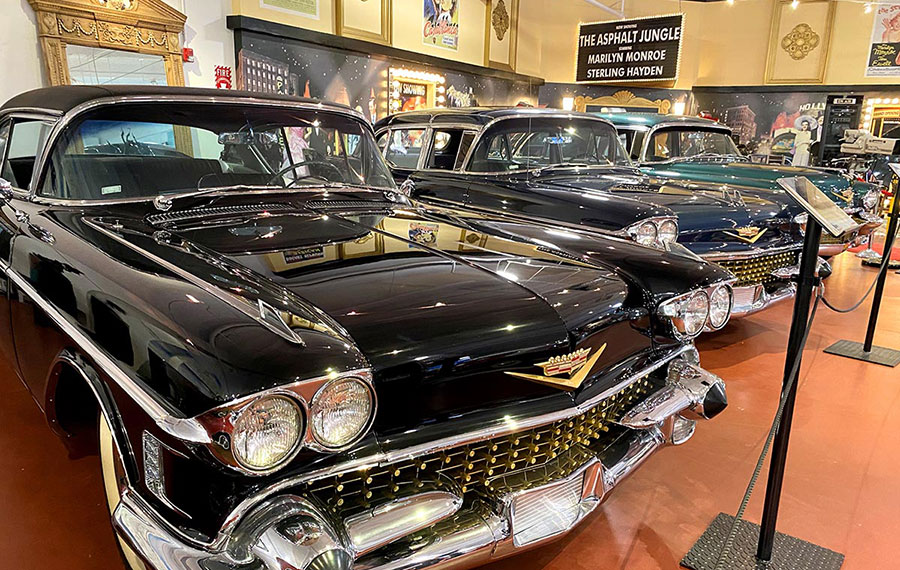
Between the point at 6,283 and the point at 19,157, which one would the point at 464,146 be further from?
the point at 6,283

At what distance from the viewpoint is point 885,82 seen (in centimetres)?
1398

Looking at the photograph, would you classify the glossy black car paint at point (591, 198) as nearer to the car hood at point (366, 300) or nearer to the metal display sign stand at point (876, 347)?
the metal display sign stand at point (876, 347)

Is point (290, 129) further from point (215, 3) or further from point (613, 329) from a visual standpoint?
point (215, 3)

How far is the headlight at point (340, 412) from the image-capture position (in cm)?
133

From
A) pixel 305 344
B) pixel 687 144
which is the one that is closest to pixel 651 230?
pixel 305 344

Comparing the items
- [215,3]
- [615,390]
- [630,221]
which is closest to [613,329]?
[615,390]

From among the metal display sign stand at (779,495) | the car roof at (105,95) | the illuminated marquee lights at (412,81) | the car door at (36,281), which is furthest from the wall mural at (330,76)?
the metal display sign stand at (779,495)

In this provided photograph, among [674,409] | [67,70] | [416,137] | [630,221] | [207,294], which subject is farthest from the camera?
[67,70]

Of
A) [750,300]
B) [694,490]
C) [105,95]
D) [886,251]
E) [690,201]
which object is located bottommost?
[694,490]

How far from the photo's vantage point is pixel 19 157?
10.1ft

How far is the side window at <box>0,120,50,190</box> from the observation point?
276 cm

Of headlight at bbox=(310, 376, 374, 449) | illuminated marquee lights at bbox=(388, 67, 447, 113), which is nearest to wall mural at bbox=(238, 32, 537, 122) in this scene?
illuminated marquee lights at bbox=(388, 67, 447, 113)

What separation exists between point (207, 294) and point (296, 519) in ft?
1.92

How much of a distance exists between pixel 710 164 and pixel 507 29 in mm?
9134
